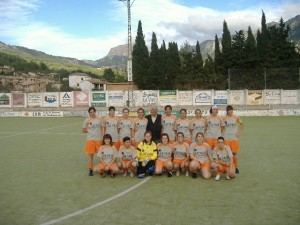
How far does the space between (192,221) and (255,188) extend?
2062mm

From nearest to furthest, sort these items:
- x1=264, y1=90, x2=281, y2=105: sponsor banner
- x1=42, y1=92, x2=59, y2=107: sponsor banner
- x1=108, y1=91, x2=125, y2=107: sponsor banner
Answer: x1=264, y1=90, x2=281, y2=105: sponsor banner, x1=108, y1=91, x2=125, y2=107: sponsor banner, x1=42, y1=92, x2=59, y2=107: sponsor banner

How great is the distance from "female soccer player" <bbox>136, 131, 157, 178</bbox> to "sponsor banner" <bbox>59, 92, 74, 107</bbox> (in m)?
22.5

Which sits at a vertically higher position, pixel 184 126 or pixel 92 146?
pixel 184 126

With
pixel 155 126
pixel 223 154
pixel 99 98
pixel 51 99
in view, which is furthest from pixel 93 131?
pixel 51 99

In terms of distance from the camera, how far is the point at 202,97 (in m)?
27.4

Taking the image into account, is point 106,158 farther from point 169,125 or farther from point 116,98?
point 116,98

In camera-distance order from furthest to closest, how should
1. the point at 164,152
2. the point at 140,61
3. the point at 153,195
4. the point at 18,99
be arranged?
→ the point at 140,61 < the point at 18,99 < the point at 164,152 < the point at 153,195

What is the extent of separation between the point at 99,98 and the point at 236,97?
1132cm

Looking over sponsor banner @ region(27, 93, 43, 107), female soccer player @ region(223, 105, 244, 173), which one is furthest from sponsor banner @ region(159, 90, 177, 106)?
female soccer player @ region(223, 105, 244, 173)

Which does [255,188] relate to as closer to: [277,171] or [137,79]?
[277,171]

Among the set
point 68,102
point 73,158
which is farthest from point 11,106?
→ point 73,158

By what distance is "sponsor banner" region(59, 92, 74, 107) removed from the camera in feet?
94.0

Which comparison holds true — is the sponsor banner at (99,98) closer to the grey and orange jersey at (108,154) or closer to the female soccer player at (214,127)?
the grey and orange jersey at (108,154)

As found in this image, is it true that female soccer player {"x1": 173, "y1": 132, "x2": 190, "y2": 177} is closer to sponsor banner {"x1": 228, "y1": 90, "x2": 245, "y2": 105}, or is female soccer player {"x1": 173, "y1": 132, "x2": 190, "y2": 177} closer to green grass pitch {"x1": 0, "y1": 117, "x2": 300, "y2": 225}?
green grass pitch {"x1": 0, "y1": 117, "x2": 300, "y2": 225}
